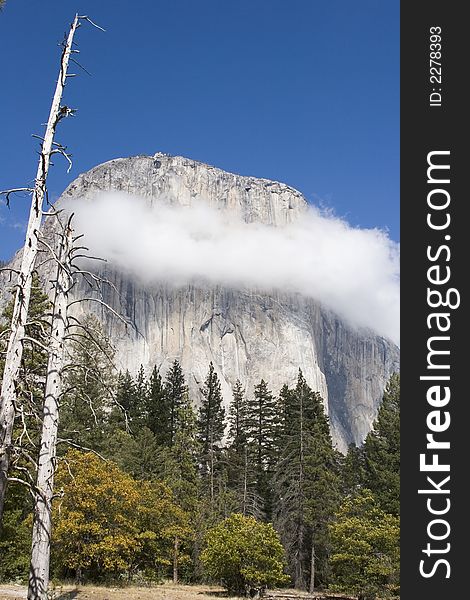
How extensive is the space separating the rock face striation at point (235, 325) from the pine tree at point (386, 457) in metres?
65.4

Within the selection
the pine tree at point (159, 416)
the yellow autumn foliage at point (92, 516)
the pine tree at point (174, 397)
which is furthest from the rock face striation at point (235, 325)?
the yellow autumn foliage at point (92, 516)

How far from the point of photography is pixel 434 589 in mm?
5918

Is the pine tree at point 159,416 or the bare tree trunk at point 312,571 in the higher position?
the pine tree at point 159,416

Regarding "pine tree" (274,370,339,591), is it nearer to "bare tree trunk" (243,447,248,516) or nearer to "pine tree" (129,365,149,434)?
"bare tree trunk" (243,447,248,516)

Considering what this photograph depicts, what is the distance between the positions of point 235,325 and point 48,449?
122 meters

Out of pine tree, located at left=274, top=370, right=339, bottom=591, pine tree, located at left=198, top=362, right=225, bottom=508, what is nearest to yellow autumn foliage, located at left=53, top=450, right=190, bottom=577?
pine tree, located at left=274, top=370, right=339, bottom=591

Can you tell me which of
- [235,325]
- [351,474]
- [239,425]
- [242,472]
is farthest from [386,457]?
[235,325]

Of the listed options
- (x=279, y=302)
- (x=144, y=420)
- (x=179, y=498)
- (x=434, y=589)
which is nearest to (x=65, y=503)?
(x=179, y=498)

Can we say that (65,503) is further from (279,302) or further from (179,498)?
(279,302)

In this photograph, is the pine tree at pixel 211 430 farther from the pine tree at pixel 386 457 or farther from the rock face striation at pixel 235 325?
the rock face striation at pixel 235 325

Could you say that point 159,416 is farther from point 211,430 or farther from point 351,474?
point 351,474

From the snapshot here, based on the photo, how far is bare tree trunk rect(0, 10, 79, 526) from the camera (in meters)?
7.54

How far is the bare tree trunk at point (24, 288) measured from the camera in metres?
7.54

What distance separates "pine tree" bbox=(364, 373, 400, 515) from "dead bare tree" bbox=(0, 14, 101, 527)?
101 ft
